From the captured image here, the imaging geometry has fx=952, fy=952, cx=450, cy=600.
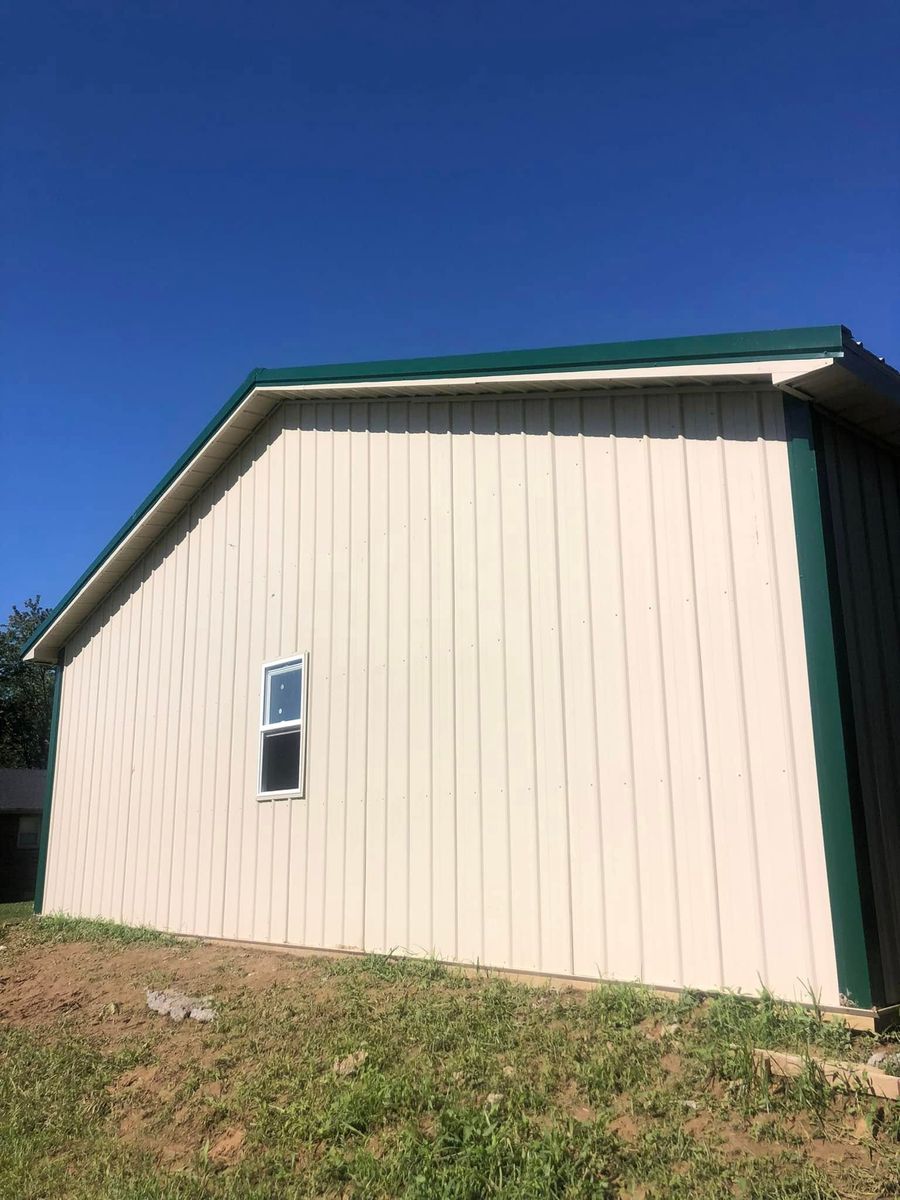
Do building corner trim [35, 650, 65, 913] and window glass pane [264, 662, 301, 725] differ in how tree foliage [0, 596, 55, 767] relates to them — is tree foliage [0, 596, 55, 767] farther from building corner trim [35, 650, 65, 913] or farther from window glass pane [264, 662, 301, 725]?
window glass pane [264, 662, 301, 725]

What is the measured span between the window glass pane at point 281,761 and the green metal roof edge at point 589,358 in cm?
338

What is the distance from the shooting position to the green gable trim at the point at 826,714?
5.13 m

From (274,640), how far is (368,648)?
152cm

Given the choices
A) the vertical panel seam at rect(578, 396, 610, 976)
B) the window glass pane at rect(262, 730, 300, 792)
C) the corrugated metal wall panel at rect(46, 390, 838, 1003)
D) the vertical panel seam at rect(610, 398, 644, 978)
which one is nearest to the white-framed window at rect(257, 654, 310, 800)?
the window glass pane at rect(262, 730, 300, 792)

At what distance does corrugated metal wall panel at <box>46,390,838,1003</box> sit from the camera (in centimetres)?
575

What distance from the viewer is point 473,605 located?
7.46 m

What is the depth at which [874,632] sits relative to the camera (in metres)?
6.12

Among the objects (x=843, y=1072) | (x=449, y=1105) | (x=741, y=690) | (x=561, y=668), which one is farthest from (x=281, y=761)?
(x=843, y=1072)

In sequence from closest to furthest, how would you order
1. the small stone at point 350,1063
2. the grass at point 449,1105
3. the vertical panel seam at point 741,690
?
1. the grass at point 449,1105
2. the small stone at point 350,1063
3. the vertical panel seam at point 741,690

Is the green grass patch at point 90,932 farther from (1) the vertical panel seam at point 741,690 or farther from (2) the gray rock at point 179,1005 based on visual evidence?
(1) the vertical panel seam at point 741,690

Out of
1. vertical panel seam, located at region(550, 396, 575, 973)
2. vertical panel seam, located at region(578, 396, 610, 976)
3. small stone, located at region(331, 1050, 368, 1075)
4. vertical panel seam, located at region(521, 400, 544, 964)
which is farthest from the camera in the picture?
vertical panel seam, located at region(521, 400, 544, 964)

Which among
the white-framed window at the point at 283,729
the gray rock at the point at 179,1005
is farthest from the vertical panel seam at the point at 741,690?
the white-framed window at the point at 283,729

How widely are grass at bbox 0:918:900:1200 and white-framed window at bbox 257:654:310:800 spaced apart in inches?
102

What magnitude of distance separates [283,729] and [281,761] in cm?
30
